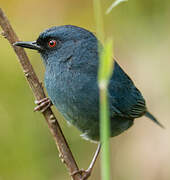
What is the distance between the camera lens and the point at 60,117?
6.50 metres

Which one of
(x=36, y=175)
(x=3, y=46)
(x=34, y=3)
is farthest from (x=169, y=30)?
(x=36, y=175)

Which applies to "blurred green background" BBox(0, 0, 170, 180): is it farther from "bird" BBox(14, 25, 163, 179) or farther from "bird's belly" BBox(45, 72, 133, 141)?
"bird's belly" BBox(45, 72, 133, 141)

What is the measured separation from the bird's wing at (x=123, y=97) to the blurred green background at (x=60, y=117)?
128 centimetres

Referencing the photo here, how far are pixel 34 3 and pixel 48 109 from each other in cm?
302

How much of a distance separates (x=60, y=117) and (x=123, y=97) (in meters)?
1.95

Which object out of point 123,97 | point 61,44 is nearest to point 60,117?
point 123,97

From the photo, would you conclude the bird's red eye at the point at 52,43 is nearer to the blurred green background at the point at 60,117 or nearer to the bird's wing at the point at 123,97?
the bird's wing at the point at 123,97

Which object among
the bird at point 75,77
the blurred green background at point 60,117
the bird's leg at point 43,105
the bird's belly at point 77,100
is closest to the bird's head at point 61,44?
the bird at point 75,77

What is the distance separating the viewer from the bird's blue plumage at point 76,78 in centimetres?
422

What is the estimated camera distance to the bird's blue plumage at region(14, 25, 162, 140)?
13.9ft

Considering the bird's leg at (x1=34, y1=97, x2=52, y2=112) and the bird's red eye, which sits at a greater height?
the bird's red eye

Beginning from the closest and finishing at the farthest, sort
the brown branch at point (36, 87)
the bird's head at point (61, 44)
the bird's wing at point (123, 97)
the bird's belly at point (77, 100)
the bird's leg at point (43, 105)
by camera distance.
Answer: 1. the brown branch at point (36, 87)
2. the bird's leg at point (43, 105)
3. the bird's belly at point (77, 100)
4. the bird's head at point (61, 44)
5. the bird's wing at point (123, 97)

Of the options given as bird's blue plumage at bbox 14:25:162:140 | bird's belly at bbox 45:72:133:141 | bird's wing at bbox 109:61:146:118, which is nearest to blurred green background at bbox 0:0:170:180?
bird's wing at bbox 109:61:146:118

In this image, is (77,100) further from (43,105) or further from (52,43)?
(52,43)
